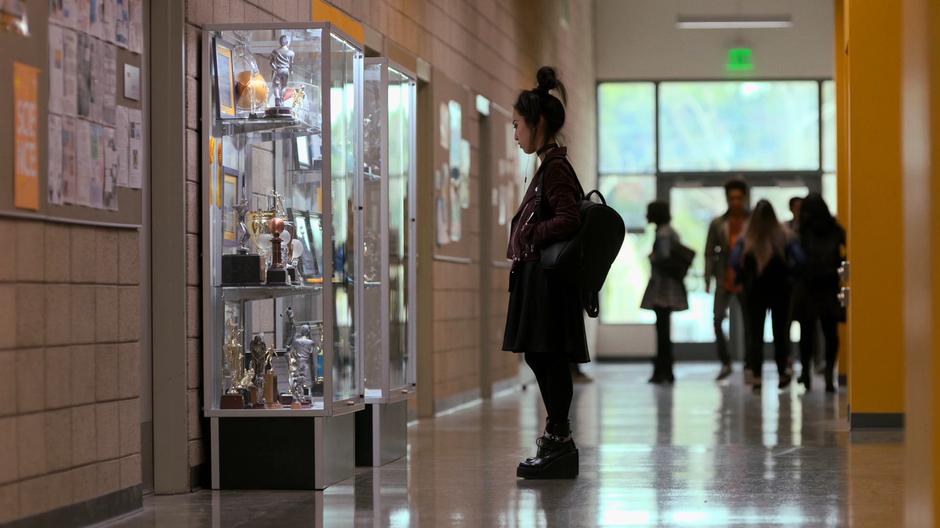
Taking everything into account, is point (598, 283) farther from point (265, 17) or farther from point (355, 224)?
point (265, 17)

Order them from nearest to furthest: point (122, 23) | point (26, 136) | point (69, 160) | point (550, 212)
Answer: point (26, 136) < point (69, 160) < point (122, 23) < point (550, 212)

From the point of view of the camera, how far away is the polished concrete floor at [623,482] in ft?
15.5

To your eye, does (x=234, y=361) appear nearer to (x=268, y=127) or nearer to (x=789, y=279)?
(x=268, y=127)

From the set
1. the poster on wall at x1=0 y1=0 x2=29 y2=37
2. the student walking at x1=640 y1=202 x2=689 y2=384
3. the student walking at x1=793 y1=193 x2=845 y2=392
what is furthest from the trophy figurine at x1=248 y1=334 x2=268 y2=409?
the student walking at x1=640 y1=202 x2=689 y2=384

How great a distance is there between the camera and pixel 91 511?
4586 millimetres

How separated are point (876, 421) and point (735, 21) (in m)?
8.82

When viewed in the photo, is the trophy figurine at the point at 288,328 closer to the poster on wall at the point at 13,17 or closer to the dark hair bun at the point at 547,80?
the dark hair bun at the point at 547,80

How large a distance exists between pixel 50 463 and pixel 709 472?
2766 millimetres

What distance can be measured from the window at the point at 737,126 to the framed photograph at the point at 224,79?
11846mm

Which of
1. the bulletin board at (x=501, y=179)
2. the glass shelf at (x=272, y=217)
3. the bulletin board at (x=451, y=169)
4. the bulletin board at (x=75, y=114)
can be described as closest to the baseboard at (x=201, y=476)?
the glass shelf at (x=272, y=217)

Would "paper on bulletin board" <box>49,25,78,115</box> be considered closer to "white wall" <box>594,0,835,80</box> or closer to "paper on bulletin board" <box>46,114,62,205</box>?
"paper on bulletin board" <box>46,114,62,205</box>

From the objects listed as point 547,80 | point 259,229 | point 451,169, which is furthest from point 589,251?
point 451,169

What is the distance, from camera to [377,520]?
15.4ft

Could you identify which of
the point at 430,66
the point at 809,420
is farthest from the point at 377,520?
the point at 430,66
